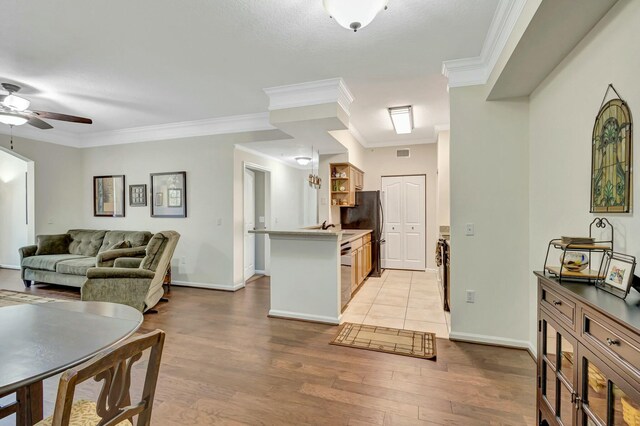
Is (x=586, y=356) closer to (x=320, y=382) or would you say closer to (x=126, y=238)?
(x=320, y=382)

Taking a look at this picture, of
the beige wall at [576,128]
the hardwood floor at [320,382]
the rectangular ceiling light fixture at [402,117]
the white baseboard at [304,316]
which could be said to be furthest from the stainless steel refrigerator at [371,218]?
the beige wall at [576,128]

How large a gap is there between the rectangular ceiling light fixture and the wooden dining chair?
159 inches

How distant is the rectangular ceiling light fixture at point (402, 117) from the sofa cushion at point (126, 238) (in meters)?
4.32

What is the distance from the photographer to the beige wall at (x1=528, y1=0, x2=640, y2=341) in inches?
60.4

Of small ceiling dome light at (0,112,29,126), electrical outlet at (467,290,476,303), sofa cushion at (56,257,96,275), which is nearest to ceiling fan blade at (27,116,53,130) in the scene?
small ceiling dome light at (0,112,29,126)

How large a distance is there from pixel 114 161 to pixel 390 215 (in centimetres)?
555

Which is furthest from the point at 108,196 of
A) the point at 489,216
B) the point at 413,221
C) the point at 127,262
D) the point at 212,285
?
the point at 489,216

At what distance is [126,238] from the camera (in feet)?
16.5

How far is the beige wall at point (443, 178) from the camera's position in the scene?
525cm

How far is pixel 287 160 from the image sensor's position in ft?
21.7

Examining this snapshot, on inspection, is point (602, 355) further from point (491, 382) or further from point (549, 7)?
point (549, 7)

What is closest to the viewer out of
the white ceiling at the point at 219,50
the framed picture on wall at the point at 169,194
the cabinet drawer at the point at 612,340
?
the cabinet drawer at the point at 612,340

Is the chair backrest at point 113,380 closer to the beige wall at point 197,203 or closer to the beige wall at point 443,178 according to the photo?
the beige wall at point 197,203

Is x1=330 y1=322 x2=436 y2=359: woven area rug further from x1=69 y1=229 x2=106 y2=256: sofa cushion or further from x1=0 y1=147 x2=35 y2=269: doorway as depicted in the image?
x1=0 y1=147 x2=35 y2=269: doorway
